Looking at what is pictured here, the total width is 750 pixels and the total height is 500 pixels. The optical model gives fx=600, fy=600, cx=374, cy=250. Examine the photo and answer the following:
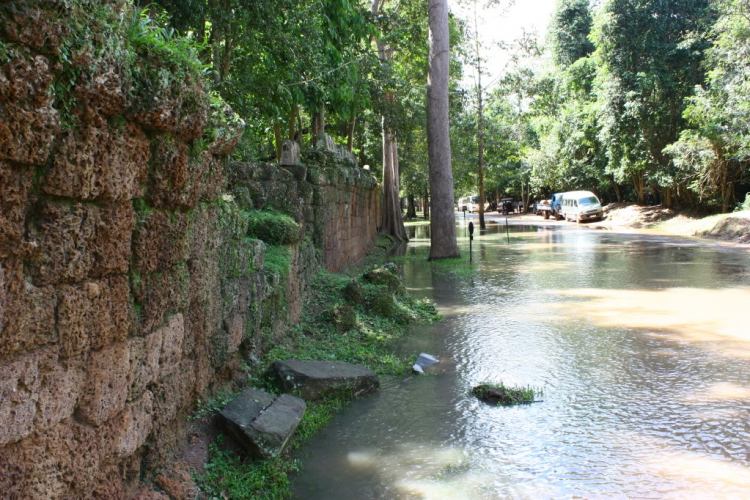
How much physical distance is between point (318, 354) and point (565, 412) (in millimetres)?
2716

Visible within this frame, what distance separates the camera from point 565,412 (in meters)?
5.05

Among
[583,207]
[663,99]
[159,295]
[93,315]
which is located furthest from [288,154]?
[583,207]

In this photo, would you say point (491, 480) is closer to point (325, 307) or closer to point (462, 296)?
point (325, 307)

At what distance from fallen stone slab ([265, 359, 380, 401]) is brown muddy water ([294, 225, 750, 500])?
0.18m

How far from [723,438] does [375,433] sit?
2.60m

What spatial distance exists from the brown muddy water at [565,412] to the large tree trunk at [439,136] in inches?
253

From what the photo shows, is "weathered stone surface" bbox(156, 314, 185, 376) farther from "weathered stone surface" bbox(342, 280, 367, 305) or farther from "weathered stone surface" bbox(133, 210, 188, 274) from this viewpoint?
"weathered stone surface" bbox(342, 280, 367, 305)

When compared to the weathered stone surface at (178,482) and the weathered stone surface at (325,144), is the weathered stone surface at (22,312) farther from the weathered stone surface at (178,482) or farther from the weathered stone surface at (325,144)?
the weathered stone surface at (325,144)

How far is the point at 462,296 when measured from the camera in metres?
11.0

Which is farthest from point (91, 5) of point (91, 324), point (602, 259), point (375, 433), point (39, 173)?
point (602, 259)

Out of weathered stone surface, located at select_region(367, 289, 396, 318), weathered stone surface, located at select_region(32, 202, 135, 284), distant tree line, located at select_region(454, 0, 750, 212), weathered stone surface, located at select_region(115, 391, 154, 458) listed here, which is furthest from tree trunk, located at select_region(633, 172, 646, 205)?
weathered stone surface, located at select_region(32, 202, 135, 284)

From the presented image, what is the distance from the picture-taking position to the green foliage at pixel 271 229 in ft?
23.4

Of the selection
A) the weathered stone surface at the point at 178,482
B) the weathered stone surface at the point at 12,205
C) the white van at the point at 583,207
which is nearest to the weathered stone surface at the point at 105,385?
the weathered stone surface at the point at 178,482

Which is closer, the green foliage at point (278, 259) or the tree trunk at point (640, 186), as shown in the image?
the green foliage at point (278, 259)
